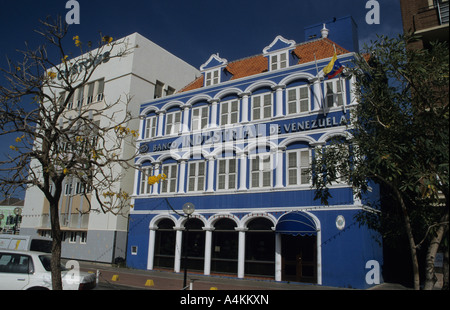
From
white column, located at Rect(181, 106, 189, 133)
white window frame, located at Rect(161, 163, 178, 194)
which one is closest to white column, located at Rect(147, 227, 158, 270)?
white window frame, located at Rect(161, 163, 178, 194)

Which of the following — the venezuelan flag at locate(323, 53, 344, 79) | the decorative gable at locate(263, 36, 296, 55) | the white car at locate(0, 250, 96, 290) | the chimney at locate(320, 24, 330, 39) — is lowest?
the white car at locate(0, 250, 96, 290)

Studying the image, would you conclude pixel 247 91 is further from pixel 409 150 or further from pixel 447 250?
pixel 447 250

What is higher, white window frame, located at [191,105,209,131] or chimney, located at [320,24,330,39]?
chimney, located at [320,24,330,39]

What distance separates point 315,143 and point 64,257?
21.8m

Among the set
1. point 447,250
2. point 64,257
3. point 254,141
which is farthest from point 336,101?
point 64,257

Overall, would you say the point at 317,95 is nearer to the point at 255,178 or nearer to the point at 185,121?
the point at 255,178

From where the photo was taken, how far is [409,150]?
30.5ft

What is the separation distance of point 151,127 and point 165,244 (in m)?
8.36

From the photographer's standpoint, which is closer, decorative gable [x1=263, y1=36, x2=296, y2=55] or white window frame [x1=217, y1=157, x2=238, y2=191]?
white window frame [x1=217, y1=157, x2=238, y2=191]

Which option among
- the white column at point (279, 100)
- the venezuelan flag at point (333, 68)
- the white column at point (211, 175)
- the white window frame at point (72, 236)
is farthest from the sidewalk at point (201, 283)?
the venezuelan flag at point (333, 68)

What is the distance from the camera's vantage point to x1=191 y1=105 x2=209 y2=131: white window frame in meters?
24.8

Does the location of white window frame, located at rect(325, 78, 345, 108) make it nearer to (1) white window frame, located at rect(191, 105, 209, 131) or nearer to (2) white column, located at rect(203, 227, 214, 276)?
(1) white window frame, located at rect(191, 105, 209, 131)

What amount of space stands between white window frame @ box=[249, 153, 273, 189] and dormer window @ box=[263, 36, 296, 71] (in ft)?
18.5

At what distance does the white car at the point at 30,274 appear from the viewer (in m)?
9.92
